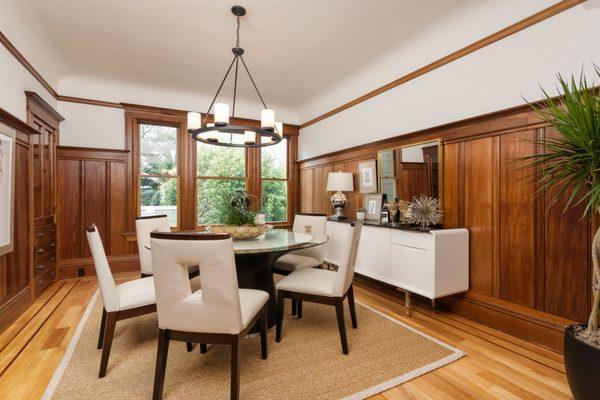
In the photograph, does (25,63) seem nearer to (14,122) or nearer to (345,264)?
(14,122)

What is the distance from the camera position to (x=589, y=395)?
57.4 inches

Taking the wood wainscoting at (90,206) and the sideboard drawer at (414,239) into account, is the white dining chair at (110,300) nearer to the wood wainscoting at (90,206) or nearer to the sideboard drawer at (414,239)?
the sideboard drawer at (414,239)

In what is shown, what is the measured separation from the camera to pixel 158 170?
Result: 15.6ft

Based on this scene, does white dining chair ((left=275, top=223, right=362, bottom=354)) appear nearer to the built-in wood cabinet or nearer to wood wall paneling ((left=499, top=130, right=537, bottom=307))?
wood wall paneling ((left=499, top=130, right=537, bottom=307))

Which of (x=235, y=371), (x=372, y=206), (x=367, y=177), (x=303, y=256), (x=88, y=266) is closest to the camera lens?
(x=235, y=371)

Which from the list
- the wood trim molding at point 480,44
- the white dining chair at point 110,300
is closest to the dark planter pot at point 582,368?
the wood trim molding at point 480,44

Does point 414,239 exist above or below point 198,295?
above

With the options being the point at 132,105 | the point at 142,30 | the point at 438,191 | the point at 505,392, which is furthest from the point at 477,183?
the point at 132,105

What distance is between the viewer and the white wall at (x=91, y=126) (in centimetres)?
422

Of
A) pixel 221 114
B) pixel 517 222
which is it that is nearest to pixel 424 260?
pixel 517 222

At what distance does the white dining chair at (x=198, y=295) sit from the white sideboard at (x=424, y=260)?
1790 millimetres

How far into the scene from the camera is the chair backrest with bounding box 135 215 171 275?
9.12 feet

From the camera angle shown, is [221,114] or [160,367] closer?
[160,367]

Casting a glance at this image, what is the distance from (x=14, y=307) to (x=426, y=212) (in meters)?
3.98
